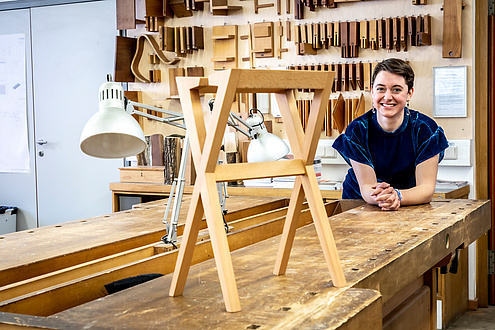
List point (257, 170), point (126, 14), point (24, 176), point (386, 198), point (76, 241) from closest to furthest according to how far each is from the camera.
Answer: point (257, 170)
point (76, 241)
point (386, 198)
point (126, 14)
point (24, 176)

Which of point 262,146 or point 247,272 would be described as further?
point 262,146

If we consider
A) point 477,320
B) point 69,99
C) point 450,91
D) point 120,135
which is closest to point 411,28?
A: point 450,91

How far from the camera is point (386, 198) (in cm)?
251

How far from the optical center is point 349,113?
4.49 m

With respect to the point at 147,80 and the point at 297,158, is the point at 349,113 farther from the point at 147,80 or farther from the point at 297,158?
the point at 297,158

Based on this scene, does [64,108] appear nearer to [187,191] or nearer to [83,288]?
[187,191]

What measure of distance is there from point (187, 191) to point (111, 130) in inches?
Result: 103

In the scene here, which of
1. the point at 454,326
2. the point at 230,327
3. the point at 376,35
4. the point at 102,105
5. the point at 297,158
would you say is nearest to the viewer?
the point at 230,327

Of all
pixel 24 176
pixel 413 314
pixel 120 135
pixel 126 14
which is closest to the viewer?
pixel 120 135

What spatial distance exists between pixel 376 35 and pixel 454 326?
2.08 meters

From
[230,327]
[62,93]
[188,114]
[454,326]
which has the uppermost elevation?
[62,93]

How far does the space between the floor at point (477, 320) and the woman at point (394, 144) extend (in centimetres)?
173

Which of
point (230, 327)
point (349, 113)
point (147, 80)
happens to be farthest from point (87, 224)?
point (147, 80)

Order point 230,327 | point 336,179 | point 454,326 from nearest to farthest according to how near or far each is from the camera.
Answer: point 230,327 < point 454,326 < point 336,179
